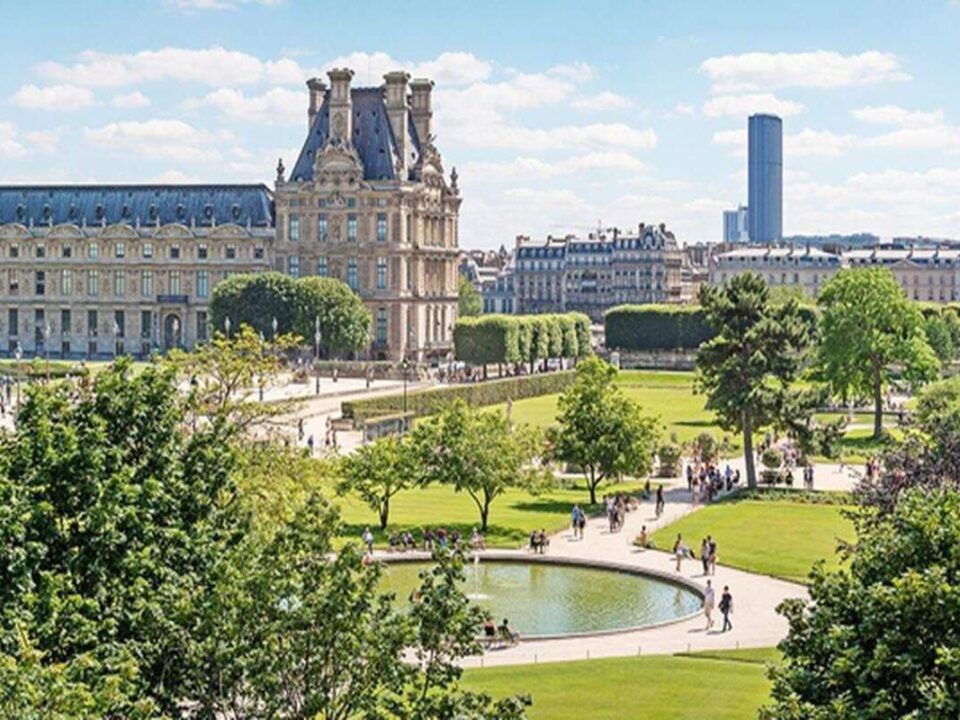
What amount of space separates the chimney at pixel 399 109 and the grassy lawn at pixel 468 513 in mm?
73957

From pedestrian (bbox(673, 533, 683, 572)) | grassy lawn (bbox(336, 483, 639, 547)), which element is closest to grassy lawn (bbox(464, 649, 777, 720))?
pedestrian (bbox(673, 533, 683, 572))

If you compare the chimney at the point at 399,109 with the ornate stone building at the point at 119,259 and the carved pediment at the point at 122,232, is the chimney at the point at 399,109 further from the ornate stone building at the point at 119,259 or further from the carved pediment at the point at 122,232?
the carved pediment at the point at 122,232

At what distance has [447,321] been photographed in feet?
458

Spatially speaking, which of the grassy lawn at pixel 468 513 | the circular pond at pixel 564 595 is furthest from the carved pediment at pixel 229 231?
the circular pond at pixel 564 595

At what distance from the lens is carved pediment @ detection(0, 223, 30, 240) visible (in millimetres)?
144625

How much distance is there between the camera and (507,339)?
416 ft

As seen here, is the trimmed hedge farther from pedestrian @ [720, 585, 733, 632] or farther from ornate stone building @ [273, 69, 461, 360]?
pedestrian @ [720, 585, 733, 632]

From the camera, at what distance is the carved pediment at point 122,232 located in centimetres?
14238

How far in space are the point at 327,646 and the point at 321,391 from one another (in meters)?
80.6

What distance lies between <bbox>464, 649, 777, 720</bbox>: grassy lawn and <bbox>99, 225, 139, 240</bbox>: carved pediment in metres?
115

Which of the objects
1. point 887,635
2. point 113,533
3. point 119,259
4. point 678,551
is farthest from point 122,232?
point 887,635

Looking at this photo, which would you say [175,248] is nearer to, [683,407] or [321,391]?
[321,391]

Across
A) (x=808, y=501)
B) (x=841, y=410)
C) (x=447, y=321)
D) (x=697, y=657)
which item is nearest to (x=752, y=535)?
(x=808, y=501)

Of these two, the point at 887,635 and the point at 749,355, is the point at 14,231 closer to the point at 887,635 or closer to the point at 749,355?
the point at 749,355
